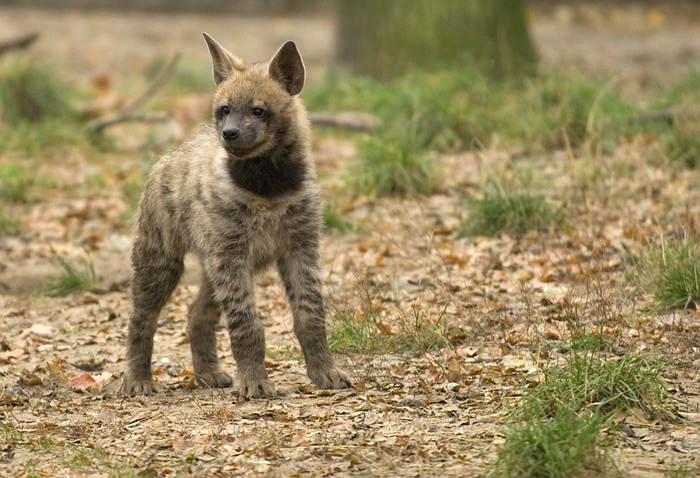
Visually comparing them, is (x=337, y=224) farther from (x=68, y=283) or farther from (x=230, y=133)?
(x=230, y=133)

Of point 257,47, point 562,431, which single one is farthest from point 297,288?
point 257,47

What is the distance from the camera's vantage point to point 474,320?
6.80m

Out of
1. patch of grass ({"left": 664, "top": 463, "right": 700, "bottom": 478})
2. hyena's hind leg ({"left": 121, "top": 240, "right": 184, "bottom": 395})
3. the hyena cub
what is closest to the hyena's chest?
the hyena cub

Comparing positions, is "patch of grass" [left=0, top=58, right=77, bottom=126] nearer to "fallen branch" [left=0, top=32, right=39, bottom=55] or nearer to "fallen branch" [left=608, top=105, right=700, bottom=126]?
"fallen branch" [left=0, top=32, right=39, bottom=55]

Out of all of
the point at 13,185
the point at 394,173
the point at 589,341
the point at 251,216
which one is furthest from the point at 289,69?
the point at 13,185

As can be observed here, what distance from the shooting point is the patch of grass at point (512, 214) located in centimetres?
867

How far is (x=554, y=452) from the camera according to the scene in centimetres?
449

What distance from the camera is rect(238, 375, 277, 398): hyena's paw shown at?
595 centimetres

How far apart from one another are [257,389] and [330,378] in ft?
1.44

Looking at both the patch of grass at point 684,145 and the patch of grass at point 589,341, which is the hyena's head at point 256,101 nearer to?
the patch of grass at point 589,341

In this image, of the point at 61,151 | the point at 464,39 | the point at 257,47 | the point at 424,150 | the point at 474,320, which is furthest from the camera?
the point at 257,47

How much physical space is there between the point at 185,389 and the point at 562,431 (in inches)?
111

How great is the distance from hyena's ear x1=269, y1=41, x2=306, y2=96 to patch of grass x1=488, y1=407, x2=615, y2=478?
8.99 ft

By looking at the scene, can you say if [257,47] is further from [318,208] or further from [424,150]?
[318,208]
